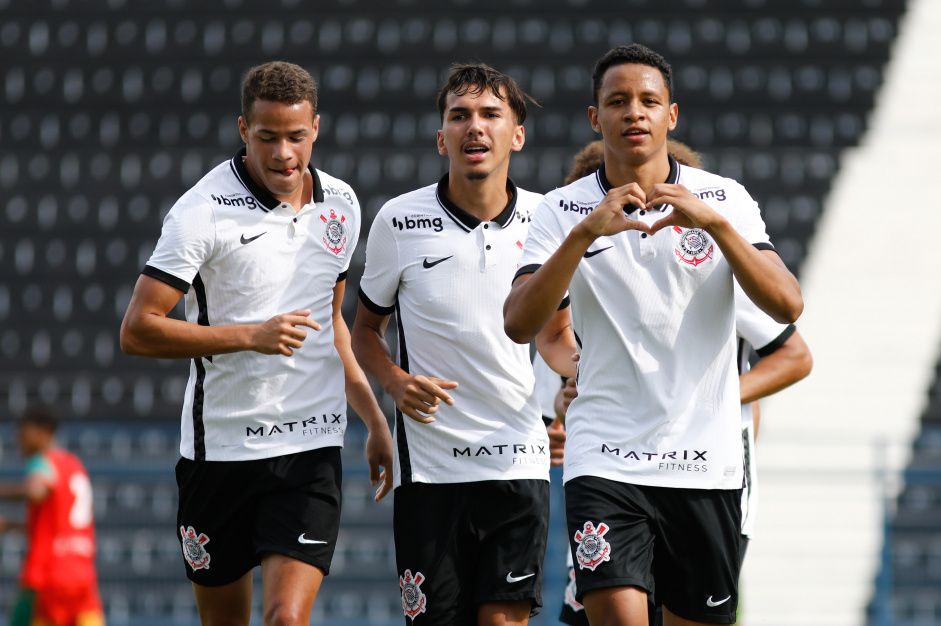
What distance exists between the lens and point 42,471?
23.7ft

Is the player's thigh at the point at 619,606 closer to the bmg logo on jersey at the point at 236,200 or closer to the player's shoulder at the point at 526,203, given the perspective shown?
the player's shoulder at the point at 526,203

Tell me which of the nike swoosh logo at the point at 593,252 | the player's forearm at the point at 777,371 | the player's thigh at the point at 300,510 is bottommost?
the player's thigh at the point at 300,510

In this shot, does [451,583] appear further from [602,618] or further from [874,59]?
[874,59]

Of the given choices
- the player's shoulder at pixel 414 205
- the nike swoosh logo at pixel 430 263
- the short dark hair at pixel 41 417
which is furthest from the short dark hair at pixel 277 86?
the short dark hair at pixel 41 417

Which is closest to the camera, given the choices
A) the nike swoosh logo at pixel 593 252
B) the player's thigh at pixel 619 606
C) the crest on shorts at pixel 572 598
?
the player's thigh at pixel 619 606

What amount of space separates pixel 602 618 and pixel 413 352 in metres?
1.22

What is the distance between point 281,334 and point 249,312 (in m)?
0.41

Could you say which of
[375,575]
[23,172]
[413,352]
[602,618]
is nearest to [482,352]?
[413,352]

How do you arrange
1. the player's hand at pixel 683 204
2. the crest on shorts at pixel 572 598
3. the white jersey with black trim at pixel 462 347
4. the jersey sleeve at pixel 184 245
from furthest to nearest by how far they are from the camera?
the crest on shorts at pixel 572 598, the white jersey with black trim at pixel 462 347, the jersey sleeve at pixel 184 245, the player's hand at pixel 683 204

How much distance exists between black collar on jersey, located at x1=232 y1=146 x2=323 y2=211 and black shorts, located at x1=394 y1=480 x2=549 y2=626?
1.12 m

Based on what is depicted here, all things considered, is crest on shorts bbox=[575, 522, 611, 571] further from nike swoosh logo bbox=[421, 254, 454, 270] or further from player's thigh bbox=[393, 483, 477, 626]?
nike swoosh logo bbox=[421, 254, 454, 270]

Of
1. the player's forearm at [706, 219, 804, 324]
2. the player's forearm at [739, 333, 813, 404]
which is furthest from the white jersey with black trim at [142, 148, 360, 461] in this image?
the player's forearm at [706, 219, 804, 324]

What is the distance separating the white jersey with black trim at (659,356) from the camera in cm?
357

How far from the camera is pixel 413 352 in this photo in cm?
426
